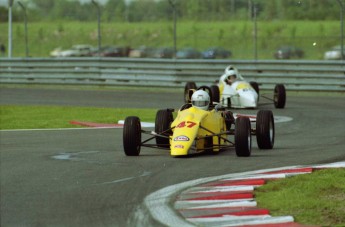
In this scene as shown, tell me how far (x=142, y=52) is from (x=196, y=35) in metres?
5.33

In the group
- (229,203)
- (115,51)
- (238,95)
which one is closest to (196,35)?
(115,51)

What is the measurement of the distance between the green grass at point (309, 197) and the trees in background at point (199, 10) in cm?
2074

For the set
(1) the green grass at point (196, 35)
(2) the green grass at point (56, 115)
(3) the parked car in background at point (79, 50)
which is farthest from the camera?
(3) the parked car in background at point (79, 50)

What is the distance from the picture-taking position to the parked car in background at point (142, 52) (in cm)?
4175

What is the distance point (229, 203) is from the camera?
10.4 m

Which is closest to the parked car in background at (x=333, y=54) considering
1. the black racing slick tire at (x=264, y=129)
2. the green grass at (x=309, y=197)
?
the black racing slick tire at (x=264, y=129)

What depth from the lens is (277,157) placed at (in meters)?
15.0

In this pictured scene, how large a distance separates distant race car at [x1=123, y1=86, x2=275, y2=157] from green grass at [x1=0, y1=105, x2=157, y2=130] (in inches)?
213

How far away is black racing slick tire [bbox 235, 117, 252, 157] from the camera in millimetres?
14711

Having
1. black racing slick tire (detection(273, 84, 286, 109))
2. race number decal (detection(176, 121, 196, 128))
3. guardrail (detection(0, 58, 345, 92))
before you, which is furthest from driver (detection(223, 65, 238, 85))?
race number decal (detection(176, 121, 196, 128))

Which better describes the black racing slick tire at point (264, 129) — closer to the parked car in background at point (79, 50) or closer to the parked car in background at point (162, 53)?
the parked car in background at point (162, 53)

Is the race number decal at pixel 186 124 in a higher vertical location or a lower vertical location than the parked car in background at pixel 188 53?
lower

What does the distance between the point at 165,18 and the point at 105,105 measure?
10748 millimetres

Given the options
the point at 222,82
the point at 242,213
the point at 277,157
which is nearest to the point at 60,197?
the point at 242,213
